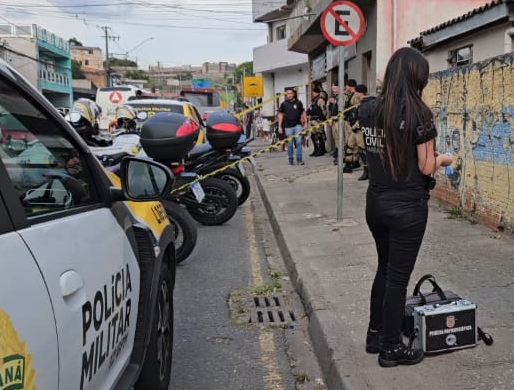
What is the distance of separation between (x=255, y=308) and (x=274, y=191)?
5995mm

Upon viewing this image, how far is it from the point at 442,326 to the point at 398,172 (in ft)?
3.47

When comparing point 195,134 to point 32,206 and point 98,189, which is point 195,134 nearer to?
point 98,189

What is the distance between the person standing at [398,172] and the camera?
297cm

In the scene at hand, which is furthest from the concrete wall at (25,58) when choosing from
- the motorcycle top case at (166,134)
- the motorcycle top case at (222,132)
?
the motorcycle top case at (166,134)

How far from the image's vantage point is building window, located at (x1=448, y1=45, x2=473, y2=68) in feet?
30.4

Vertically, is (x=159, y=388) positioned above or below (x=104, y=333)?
below

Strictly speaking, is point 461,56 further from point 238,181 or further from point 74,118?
point 74,118

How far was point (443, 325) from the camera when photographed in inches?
135

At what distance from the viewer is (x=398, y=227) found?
309 centimetres

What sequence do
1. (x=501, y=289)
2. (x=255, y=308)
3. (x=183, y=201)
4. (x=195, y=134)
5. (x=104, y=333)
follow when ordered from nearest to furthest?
(x=104, y=333) → (x=501, y=289) → (x=255, y=308) → (x=195, y=134) → (x=183, y=201)

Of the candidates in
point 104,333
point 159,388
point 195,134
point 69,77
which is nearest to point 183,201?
point 195,134

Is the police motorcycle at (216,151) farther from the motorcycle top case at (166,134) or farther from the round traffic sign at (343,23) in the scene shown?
the motorcycle top case at (166,134)

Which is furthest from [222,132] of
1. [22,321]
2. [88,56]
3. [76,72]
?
[88,56]

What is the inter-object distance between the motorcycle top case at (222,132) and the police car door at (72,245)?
5326 millimetres
